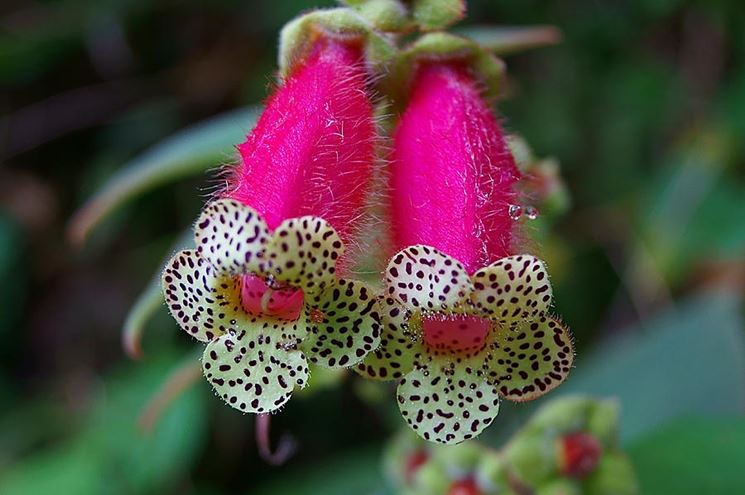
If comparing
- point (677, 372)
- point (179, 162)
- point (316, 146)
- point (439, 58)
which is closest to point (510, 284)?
point (316, 146)

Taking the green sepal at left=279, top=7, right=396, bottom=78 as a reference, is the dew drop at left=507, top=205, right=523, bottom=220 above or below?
below

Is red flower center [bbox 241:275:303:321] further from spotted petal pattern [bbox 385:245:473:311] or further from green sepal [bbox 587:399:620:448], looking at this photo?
green sepal [bbox 587:399:620:448]

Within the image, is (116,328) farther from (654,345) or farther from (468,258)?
(468,258)

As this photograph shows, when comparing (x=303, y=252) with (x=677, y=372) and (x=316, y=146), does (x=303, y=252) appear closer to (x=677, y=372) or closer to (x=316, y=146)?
(x=316, y=146)

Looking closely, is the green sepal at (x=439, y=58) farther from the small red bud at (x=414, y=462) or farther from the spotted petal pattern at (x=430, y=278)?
the small red bud at (x=414, y=462)

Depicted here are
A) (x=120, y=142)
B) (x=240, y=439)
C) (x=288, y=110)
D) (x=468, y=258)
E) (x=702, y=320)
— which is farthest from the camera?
(x=120, y=142)

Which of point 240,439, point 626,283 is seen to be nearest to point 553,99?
point 626,283

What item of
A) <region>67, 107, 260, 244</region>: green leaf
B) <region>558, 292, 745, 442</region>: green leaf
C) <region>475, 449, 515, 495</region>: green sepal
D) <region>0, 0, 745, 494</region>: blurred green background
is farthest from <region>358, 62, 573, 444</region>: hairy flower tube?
<region>0, 0, 745, 494</region>: blurred green background
